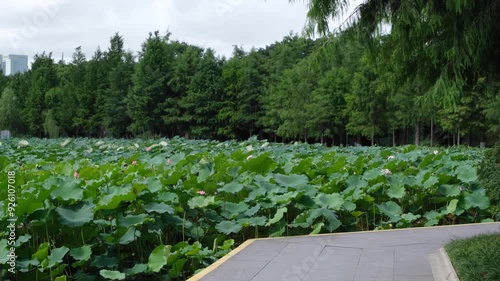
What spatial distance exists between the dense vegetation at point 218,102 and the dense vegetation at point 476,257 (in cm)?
2003

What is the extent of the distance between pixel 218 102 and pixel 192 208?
3935 centimetres

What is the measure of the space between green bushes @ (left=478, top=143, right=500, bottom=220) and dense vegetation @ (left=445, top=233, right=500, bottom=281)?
1014mm

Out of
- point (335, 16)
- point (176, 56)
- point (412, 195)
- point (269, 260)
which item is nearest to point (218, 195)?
point (269, 260)

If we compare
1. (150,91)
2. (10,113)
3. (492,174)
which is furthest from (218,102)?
(492,174)

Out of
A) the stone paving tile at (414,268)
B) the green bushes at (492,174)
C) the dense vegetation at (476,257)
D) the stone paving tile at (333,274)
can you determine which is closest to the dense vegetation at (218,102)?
the green bushes at (492,174)

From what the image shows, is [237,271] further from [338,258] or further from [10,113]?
[10,113]

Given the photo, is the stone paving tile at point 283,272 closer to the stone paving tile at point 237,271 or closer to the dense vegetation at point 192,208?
the stone paving tile at point 237,271

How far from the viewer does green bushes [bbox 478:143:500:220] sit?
5.48 metres

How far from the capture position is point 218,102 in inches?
1738

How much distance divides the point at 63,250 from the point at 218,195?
2.33 metres

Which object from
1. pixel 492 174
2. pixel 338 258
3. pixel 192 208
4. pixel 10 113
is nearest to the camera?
pixel 338 258

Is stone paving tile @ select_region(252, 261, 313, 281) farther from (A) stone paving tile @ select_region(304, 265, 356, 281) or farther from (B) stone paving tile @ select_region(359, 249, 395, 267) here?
(B) stone paving tile @ select_region(359, 249, 395, 267)

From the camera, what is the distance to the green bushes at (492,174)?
5.48 meters

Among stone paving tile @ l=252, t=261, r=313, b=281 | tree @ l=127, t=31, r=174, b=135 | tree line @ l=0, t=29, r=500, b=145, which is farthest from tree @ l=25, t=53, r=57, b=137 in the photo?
stone paving tile @ l=252, t=261, r=313, b=281
